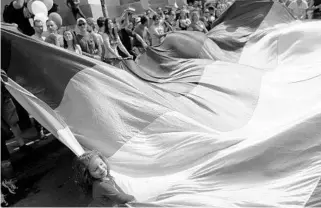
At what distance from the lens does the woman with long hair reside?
5.45 m

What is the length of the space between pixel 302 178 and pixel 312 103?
1.25 meters

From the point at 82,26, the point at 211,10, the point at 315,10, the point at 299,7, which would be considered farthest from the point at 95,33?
the point at 315,10

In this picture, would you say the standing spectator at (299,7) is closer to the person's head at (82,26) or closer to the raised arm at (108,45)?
the raised arm at (108,45)

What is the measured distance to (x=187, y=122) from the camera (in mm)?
3414

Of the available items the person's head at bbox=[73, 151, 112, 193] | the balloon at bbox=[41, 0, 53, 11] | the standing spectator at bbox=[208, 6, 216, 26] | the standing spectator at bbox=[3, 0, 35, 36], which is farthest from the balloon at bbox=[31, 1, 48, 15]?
the person's head at bbox=[73, 151, 112, 193]

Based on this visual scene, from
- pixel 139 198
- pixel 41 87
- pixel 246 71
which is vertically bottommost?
pixel 139 198

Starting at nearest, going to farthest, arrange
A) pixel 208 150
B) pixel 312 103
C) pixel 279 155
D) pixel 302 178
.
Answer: pixel 302 178, pixel 279 155, pixel 208 150, pixel 312 103

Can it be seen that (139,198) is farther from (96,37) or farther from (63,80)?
(96,37)

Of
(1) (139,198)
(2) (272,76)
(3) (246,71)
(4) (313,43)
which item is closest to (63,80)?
(1) (139,198)

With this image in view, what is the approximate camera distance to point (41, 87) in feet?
11.6

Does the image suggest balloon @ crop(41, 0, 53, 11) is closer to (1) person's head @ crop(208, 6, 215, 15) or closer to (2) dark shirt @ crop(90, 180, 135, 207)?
(1) person's head @ crop(208, 6, 215, 15)

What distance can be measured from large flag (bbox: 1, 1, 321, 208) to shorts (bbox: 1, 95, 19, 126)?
24cm

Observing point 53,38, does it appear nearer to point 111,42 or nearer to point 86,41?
point 86,41

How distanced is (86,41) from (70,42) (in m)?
0.29
